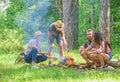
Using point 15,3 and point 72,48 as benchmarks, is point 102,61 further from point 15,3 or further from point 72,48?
point 15,3

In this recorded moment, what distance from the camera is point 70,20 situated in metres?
21.9

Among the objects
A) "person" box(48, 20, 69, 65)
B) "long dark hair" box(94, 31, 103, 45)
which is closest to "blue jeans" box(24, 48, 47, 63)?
"person" box(48, 20, 69, 65)

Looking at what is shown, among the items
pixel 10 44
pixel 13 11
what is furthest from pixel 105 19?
pixel 13 11

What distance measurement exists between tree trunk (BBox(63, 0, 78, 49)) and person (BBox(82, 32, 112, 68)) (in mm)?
9212

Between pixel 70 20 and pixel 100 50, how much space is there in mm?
9727

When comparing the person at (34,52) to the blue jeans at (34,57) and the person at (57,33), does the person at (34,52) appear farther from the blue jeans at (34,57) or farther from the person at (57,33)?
the person at (57,33)

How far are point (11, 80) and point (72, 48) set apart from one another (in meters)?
12.7

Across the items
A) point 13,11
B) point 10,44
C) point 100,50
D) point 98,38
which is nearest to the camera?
point 100,50

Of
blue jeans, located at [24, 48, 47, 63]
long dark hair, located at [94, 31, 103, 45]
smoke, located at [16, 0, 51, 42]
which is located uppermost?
long dark hair, located at [94, 31, 103, 45]

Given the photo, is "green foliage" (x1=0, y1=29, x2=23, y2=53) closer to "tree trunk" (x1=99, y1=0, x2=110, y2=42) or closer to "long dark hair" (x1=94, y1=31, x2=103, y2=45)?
"tree trunk" (x1=99, y1=0, x2=110, y2=42)

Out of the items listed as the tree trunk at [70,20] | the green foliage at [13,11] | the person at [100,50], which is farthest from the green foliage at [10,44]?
the green foliage at [13,11]

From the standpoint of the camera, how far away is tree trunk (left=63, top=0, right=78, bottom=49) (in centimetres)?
2175

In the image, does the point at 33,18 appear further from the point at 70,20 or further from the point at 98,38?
the point at 98,38

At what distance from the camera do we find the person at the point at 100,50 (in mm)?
12320
